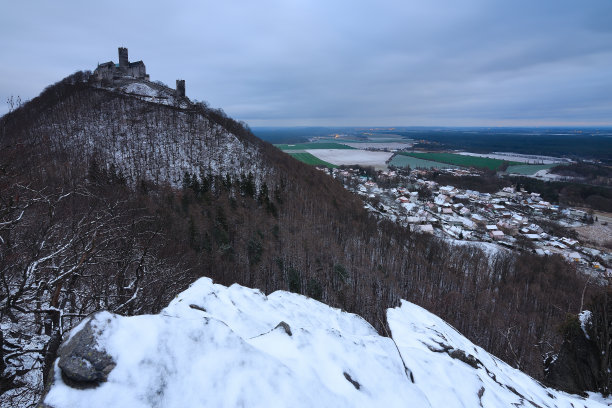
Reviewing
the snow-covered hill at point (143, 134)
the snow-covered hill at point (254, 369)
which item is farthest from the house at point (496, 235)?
the snow-covered hill at point (254, 369)

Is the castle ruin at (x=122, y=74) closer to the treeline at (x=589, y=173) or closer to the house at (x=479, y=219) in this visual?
the house at (x=479, y=219)

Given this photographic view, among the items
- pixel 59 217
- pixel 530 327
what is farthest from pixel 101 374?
pixel 530 327

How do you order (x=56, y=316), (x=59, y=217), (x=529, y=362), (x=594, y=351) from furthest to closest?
(x=529, y=362)
(x=59, y=217)
(x=594, y=351)
(x=56, y=316)

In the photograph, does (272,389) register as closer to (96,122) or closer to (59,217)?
(59,217)

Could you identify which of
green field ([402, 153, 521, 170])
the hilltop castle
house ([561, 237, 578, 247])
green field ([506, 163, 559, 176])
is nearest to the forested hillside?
the hilltop castle

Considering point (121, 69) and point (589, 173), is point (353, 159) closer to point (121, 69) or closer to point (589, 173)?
point (589, 173)
